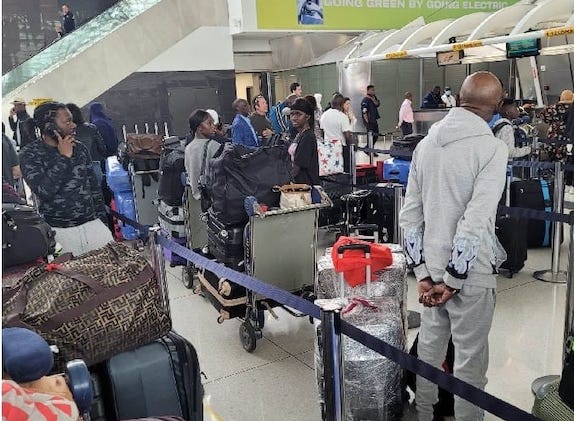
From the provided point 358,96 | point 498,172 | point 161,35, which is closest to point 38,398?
point 498,172

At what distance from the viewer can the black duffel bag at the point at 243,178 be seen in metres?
3.93

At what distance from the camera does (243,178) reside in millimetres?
3959

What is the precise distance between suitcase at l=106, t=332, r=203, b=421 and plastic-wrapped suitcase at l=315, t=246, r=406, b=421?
70cm

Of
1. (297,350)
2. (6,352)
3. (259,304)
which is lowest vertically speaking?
(297,350)

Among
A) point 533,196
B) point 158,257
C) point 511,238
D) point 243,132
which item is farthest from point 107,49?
point 158,257

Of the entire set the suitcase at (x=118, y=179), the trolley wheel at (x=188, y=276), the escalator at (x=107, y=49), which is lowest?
the trolley wheel at (x=188, y=276)

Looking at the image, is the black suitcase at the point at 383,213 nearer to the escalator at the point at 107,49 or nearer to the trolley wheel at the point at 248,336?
the trolley wheel at the point at 248,336

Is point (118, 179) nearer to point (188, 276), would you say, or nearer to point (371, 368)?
point (188, 276)

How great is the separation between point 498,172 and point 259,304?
6.99 feet

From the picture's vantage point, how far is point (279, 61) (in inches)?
752

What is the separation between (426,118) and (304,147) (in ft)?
36.1

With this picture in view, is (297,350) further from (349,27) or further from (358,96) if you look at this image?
(358,96)

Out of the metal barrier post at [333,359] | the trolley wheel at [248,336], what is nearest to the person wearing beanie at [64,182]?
the trolley wheel at [248,336]

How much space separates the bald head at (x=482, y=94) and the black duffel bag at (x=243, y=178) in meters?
1.80
